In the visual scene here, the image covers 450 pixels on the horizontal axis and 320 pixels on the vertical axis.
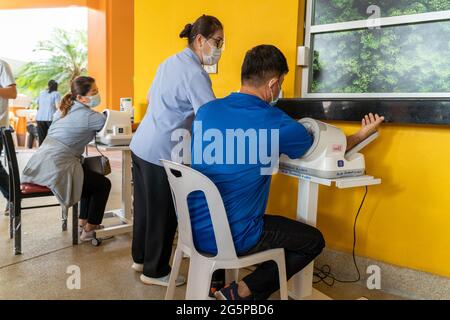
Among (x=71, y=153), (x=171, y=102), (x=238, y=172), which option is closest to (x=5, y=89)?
(x=71, y=153)

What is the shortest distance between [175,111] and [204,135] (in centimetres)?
47

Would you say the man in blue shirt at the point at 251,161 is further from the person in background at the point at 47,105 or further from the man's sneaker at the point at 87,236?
the person in background at the point at 47,105

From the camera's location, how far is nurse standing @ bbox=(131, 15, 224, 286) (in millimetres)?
1849

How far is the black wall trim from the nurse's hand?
1.7 inches

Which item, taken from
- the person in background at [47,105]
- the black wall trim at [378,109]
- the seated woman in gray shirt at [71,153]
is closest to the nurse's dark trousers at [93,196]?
the seated woman in gray shirt at [71,153]

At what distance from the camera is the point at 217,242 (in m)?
1.43

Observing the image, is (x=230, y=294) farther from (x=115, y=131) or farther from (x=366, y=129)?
(x=115, y=131)

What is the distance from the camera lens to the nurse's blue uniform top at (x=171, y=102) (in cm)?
182

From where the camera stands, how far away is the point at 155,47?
3.12 meters

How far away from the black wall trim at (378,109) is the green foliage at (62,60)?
9.14 metres

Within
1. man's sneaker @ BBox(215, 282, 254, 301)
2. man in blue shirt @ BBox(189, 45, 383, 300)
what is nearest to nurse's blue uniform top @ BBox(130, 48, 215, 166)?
man in blue shirt @ BBox(189, 45, 383, 300)

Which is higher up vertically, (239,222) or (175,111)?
(175,111)

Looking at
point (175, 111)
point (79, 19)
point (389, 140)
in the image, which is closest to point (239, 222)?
point (175, 111)
